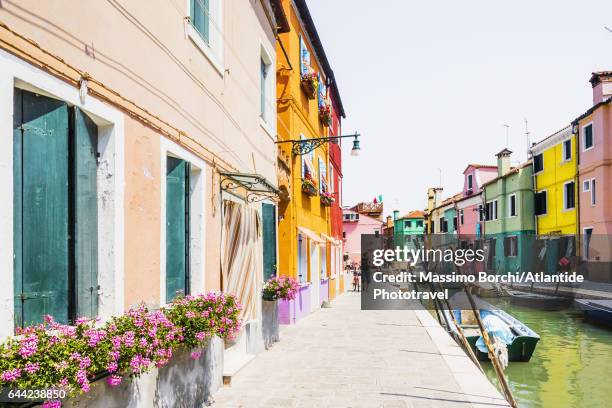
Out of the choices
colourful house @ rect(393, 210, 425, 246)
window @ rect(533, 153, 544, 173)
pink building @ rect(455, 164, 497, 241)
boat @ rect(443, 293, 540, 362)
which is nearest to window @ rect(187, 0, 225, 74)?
boat @ rect(443, 293, 540, 362)

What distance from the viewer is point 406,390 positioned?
719 cm

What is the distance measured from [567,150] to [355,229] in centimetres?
4390

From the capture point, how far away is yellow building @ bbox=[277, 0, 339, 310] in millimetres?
14398

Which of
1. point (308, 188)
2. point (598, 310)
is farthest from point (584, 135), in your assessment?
point (308, 188)

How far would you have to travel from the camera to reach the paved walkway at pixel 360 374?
6.64 m

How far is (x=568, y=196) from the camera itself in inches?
1221

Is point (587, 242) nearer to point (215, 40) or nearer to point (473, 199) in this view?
point (473, 199)

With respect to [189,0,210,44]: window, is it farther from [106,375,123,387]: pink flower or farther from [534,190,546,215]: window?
[534,190,546,215]: window

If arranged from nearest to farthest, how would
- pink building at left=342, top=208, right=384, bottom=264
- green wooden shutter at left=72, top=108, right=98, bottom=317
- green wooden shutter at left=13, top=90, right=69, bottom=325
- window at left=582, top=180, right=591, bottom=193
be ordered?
green wooden shutter at left=13, top=90, right=69, bottom=325, green wooden shutter at left=72, top=108, right=98, bottom=317, window at left=582, top=180, right=591, bottom=193, pink building at left=342, top=208, right=384, bottom=264

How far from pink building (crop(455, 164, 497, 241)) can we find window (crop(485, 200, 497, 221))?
56.4 inches

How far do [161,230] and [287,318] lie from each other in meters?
9.54

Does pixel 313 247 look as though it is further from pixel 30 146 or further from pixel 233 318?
pixel 30 146

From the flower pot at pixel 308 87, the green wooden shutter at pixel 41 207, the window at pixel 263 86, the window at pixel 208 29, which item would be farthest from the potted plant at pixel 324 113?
the green wooden shutter at pixel 41 207

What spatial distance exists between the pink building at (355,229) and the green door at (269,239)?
2219 inches
